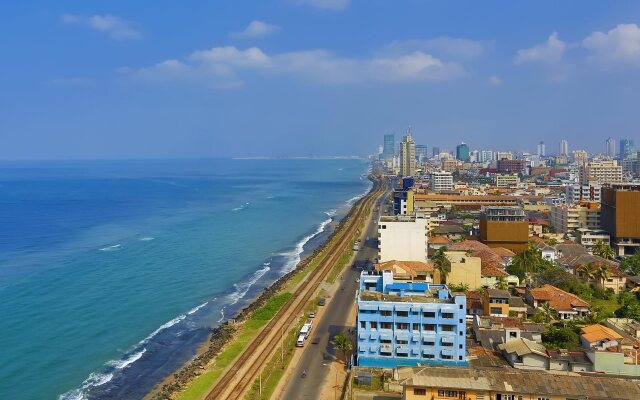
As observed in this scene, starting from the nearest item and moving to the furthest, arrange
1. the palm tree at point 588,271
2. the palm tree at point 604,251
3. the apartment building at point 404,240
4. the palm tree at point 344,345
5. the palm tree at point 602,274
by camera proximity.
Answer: the palm tree at point 344,345
the palm tree at point 602,274
the palm tree at point 588,271
the apartment building at point 404,240
the palm tree at point 604,251

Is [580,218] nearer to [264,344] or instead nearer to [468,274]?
[468,274]

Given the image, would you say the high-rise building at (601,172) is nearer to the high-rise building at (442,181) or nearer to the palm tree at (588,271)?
the high-rise building at (442,181)

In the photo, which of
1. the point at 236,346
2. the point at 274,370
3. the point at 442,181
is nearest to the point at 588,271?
the point at 274,370

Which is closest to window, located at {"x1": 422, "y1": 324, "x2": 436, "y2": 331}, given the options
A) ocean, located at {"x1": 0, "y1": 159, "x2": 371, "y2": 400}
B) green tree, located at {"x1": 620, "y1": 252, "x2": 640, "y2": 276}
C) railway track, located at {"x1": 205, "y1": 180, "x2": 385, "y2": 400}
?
railway track, located at {"x1": 205, "y1": 180, "x2": 385, "y2": 400}

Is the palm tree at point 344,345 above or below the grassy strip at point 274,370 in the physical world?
above

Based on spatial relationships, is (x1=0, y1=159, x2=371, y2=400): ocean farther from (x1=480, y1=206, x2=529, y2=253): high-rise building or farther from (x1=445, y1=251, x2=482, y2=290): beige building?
(x1=480, y1=206, x2=529, y2=253): high-rise building

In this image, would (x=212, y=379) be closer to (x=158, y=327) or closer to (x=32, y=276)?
(x=158, y=327)

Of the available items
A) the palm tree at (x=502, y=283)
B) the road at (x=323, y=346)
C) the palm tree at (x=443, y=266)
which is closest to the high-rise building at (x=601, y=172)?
the road at (x=323, y=346)
